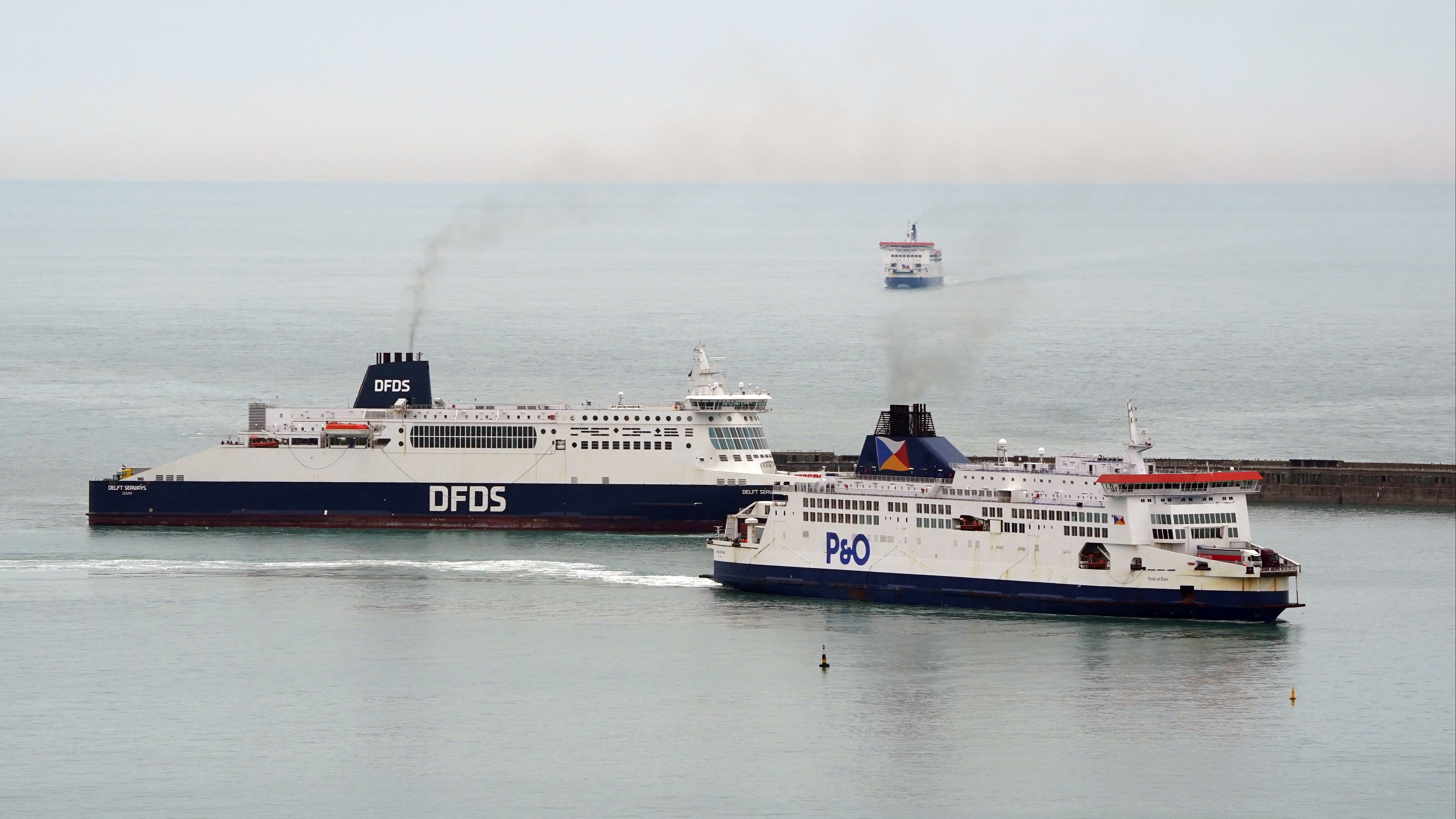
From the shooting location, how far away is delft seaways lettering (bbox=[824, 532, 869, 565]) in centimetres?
4769

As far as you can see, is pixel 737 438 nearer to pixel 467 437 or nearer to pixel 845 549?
pixel 467 437

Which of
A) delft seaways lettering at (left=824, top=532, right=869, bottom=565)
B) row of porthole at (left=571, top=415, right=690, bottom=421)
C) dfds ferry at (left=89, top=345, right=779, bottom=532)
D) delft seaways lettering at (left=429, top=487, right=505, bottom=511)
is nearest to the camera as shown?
delft seaways lettering at (left=824, top=532, right=869, bottom=565)

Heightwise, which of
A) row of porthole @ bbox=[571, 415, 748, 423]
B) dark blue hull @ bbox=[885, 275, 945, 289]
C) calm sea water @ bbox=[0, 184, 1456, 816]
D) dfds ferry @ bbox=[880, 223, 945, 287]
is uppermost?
dfds ferry @ bbox=[880, 223, 945, 287]

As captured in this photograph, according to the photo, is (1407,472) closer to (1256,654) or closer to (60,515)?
(1256,654)

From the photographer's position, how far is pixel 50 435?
77.2 m

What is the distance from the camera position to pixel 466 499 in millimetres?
63156

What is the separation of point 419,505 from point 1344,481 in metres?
29.6

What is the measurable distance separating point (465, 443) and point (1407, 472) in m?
30.2

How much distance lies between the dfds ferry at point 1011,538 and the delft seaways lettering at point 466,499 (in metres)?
15.0

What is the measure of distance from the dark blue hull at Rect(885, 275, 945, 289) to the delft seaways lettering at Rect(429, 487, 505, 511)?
8913cm

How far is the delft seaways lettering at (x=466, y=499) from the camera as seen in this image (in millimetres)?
63094

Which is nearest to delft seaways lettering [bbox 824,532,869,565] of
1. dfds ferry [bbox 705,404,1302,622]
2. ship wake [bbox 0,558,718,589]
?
dfds ferry [bbox 705,404,1302,622]

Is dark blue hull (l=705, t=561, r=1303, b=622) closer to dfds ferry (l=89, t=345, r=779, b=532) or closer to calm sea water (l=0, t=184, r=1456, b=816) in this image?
calm sea water (l=0, t=184, r=1456, b=816)

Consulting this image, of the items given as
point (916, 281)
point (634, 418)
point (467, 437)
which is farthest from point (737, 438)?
point (916, 281)
